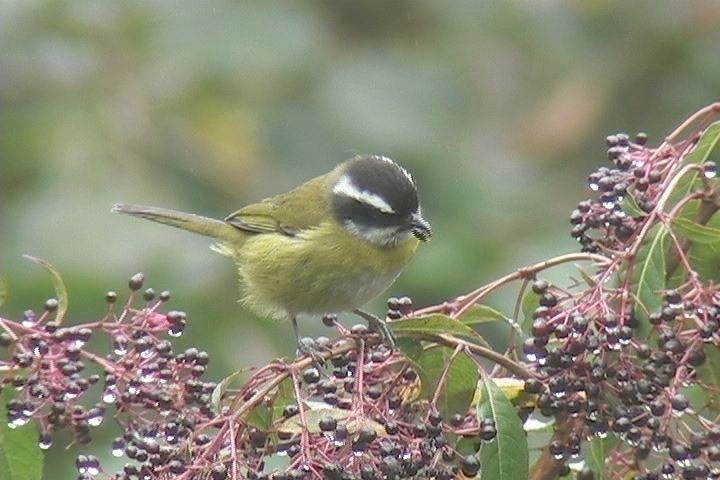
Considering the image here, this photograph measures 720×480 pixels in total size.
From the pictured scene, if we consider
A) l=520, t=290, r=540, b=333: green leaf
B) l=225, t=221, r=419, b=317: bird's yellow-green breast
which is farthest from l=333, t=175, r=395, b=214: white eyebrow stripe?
l=520, t=290, r=540, b=333: green leaf

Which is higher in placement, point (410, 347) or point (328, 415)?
point (410, 347)

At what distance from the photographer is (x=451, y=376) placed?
9.78 feet

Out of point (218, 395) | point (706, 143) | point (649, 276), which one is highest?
point (706, 143)

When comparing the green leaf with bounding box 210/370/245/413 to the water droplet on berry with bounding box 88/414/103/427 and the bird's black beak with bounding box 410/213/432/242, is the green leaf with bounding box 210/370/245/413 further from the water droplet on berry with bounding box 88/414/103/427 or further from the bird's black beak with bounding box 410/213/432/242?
the bird's black beak with bounding box 410/213/432/242

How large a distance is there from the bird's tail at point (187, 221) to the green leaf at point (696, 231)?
2.26 meters

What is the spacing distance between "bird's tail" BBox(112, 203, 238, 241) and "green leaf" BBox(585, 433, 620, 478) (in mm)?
2140

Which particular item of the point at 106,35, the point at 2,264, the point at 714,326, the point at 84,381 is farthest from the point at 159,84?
the point at 714,326

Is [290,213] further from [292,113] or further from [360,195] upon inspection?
[292,113]

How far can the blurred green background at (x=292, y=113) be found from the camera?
6.13m

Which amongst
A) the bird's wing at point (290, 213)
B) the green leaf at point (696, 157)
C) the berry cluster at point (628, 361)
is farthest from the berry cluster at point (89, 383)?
the bird's wing at point (290, 213)

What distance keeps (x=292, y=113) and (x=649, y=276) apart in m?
4.37

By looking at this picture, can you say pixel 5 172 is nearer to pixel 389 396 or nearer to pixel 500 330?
pixel 500 330

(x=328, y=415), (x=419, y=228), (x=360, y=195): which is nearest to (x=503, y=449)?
(x=328, y=415)

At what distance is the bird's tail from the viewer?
5.04 meters
